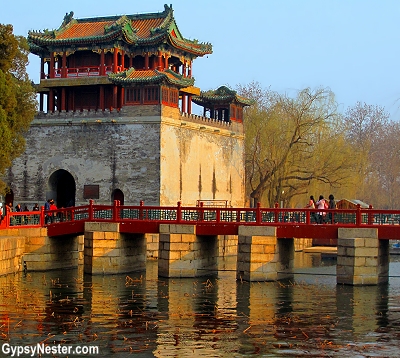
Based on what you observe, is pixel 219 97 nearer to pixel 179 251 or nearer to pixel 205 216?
pixel 205 216

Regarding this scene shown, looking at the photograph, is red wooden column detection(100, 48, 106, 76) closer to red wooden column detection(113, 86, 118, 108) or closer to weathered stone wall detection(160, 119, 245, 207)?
red wooden column detection(113, 86, 118, 108)

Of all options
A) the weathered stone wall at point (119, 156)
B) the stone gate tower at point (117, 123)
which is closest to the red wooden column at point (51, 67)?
the stone gate tower at point (117, 123)

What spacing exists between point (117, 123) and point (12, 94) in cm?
1076

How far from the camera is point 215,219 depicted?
30.3 m

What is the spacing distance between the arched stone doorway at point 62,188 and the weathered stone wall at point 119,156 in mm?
163

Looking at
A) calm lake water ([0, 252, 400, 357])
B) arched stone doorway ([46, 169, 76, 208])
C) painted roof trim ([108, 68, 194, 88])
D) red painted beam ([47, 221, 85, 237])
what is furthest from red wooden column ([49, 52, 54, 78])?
calm lake water ([0, 252, 400, 357])

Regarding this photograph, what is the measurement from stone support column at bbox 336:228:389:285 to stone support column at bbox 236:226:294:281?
2278 millimetres

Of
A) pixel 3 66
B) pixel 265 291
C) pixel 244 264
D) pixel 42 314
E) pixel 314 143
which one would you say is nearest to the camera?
pixel 42 314

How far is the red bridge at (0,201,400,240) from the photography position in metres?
28.2

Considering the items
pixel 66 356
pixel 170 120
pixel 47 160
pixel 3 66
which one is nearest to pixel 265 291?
pixel 66 356

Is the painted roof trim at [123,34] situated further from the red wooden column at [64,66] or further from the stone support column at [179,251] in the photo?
the stone support column at [179,251]

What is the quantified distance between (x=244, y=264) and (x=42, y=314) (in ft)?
29.3

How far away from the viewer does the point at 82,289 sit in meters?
27.3

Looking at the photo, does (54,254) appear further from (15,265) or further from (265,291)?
(265,291)
